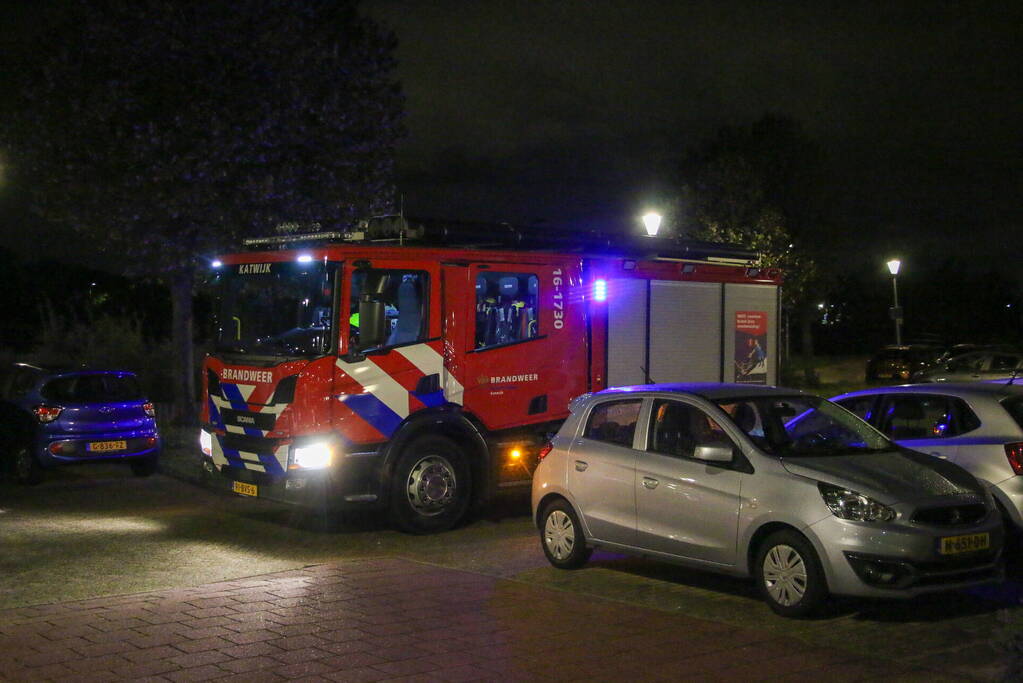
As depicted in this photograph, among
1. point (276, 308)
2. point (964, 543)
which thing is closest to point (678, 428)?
point (964, 543)

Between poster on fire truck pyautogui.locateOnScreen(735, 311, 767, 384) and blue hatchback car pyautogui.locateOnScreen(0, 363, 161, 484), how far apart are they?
8.17 meters

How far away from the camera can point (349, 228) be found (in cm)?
1157

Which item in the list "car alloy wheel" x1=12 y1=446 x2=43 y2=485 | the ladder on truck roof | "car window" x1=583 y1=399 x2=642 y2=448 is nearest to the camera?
"car window" x1=583 y1=399 x2=642 y2=448

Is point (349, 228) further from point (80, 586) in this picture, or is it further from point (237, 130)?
point (237, 130)

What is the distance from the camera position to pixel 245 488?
1141 centimetres

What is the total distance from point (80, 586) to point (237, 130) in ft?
34.5

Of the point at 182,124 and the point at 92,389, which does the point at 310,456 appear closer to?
the point at 92,389

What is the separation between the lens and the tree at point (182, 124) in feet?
58.6

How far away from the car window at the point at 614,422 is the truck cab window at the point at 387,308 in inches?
101

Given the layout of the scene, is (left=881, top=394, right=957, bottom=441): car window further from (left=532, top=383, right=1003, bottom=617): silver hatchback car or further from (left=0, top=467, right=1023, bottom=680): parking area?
(left=0, top=467, right=1023, bottom=680): parking area

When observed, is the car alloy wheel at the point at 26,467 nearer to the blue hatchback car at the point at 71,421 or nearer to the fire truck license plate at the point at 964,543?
the blue hatchback car at the point at 71,421

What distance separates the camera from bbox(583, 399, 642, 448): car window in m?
9.18

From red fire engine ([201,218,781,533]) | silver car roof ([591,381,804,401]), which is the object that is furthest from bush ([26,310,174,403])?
silver car roof ([591,381,804,401])

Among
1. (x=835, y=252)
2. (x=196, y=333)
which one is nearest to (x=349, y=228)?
(x=196, y=333)
